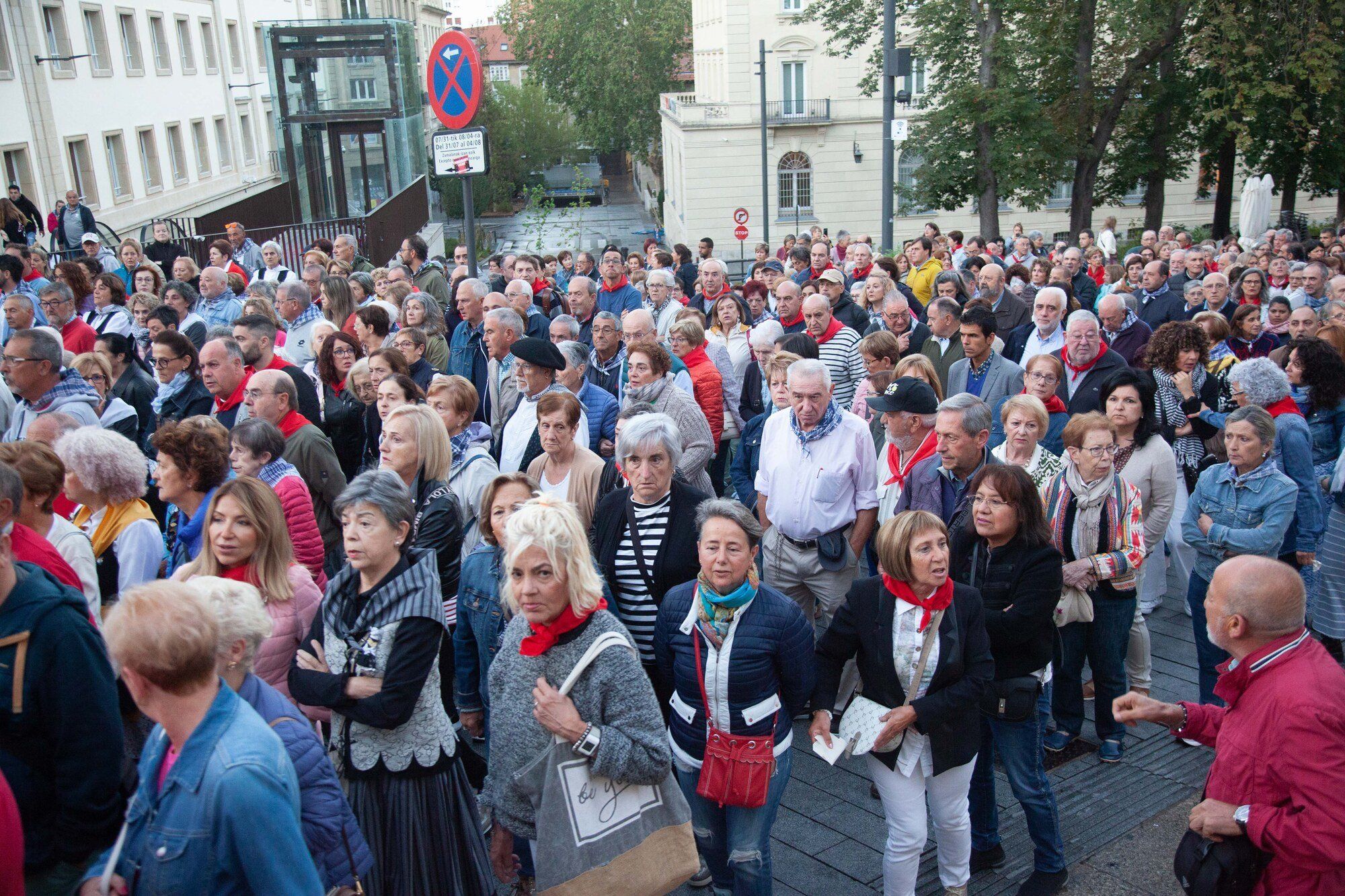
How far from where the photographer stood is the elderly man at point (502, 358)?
720cm

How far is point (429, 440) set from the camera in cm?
478

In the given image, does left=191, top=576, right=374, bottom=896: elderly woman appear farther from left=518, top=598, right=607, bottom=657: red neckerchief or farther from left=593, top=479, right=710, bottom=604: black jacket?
left=593, top=479, right=710, bottom=604: black jacket

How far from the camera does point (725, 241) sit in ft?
148

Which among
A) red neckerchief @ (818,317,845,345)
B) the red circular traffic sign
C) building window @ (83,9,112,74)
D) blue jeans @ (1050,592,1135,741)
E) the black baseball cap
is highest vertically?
building window @ (83,9,112,74)

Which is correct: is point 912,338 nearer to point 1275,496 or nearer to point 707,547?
point 1275,496

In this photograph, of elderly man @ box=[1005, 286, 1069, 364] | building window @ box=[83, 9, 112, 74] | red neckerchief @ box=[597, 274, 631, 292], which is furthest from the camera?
building window @ box=[83, 9, 112, 74]

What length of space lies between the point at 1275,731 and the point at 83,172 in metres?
28.2

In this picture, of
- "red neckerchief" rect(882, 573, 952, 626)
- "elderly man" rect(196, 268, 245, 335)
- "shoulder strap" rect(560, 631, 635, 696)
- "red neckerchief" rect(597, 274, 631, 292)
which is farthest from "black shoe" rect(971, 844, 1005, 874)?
"elderly man" rect(196, 268, 245, 335)

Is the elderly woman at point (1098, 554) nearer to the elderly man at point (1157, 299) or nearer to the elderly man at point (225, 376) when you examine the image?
the elderly man at point (225, 376)

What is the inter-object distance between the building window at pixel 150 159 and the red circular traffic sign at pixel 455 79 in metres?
24.9

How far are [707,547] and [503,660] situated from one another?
0.80 metres

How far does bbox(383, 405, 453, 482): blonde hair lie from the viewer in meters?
4.77

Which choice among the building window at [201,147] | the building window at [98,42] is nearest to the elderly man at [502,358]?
the building window at [98,42]

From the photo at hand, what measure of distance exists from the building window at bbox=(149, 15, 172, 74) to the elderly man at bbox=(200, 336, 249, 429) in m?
28.6
